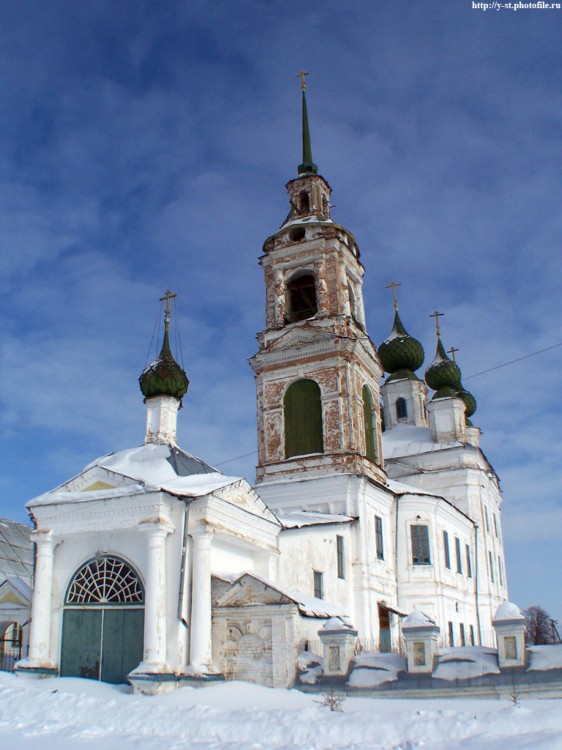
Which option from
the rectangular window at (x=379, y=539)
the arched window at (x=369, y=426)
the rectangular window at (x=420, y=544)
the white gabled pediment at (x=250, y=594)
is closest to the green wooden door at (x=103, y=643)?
the white gabled pediment at (x=250, y=594)

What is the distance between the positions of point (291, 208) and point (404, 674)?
65.4ft

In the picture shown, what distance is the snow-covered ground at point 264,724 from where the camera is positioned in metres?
9.58

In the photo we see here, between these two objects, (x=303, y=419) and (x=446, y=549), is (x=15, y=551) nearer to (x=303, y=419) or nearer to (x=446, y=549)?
(x=303, y=419)

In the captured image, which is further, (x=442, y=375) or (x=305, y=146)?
(x=442, y=375)

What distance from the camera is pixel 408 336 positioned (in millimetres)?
38406

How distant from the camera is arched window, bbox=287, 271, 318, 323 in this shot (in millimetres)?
27844

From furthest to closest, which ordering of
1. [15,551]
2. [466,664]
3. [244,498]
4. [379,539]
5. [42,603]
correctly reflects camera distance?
[15,551], [379,539], [244,498], [42,603], [466,664]

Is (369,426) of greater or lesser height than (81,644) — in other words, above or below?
above

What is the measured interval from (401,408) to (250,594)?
Result: 77.1ft

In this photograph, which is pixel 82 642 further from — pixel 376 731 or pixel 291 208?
pixel 291 208

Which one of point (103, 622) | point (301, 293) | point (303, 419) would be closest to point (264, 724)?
point (103, 622)

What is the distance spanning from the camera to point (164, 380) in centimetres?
2116

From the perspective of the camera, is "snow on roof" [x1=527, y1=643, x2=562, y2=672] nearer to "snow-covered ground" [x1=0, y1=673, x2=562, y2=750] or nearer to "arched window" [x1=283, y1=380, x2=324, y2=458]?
"snow-covered ground" [x1=0, y1=673, x2=562, y2=750]

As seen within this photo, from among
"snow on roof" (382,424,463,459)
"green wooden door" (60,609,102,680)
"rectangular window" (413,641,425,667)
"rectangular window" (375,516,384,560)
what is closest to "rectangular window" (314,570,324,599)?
"rectangular window" (375,516,384,560)
